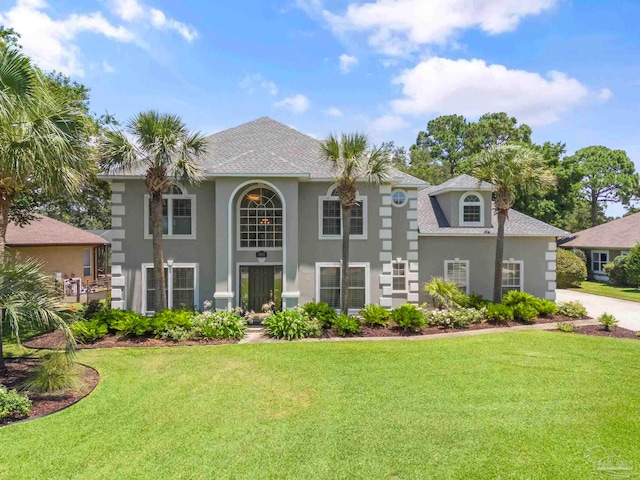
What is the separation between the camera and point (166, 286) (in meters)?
14.3

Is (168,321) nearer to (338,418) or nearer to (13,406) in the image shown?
(13,406)

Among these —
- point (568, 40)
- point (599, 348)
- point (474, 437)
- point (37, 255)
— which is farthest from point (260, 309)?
point (37, 255)

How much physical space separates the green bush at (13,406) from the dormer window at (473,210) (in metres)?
17.3

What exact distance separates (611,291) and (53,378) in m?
29.8

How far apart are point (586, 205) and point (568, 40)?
45.9 meters

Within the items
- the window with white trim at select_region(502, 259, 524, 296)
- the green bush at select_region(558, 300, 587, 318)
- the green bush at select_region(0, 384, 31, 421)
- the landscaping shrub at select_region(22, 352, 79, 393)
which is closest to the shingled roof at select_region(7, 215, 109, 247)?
the landscaping shrub at select_region(22, 352, 79, 393)

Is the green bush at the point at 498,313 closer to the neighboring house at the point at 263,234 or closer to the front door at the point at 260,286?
the neighboring house at the point at 263,234

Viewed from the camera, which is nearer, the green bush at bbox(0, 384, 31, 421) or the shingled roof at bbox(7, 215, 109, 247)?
the green bush at bbox(0, 384, 31, 421)

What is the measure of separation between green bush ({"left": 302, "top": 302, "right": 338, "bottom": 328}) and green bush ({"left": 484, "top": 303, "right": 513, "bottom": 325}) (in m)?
6.14

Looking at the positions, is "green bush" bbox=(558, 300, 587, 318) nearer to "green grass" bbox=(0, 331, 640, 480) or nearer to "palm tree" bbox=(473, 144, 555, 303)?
"palm tree" bbox=(473, 144, 555, 303)

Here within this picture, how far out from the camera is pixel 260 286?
48.7ft

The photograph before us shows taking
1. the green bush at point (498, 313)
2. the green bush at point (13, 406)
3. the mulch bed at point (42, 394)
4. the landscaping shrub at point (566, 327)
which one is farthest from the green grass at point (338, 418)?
the green bush at point (498, 313)

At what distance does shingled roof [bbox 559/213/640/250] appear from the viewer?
27.7 meters

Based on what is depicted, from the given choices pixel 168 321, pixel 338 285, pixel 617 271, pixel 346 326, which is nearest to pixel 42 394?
pixel 168 321
